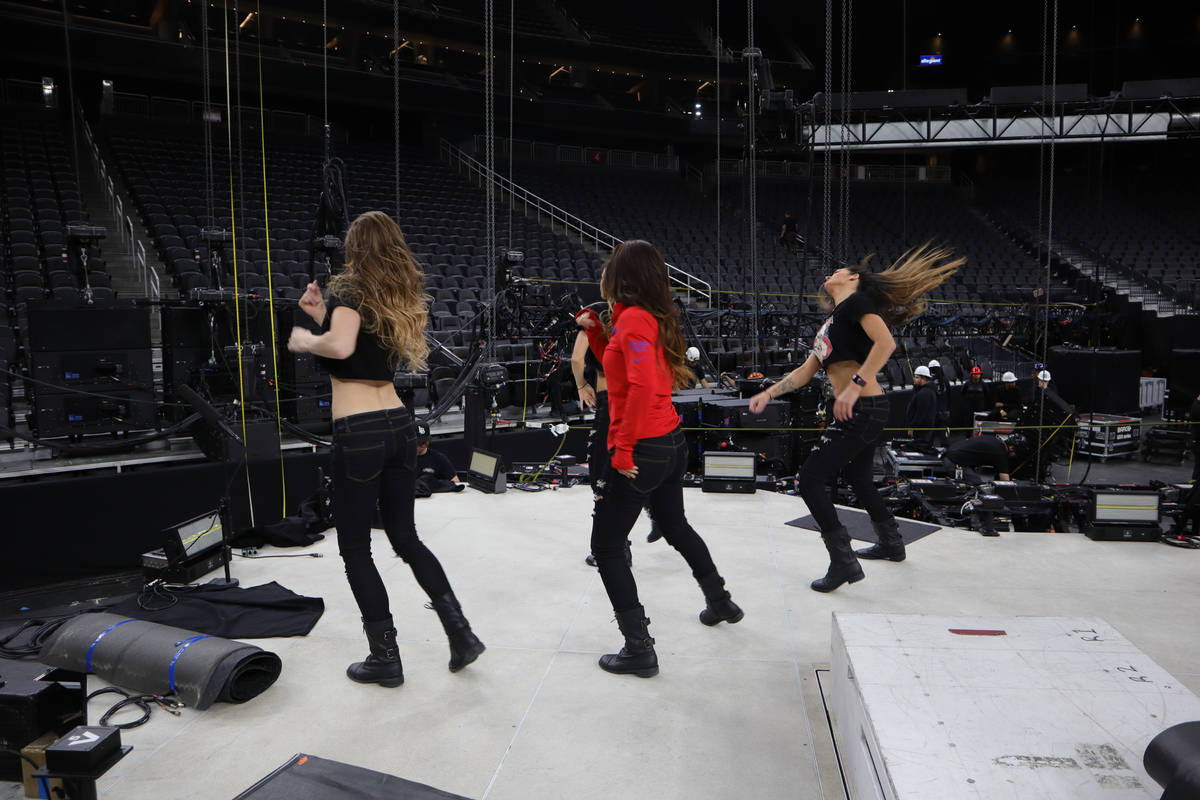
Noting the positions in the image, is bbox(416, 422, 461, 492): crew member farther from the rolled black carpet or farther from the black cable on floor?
the black cable on floor

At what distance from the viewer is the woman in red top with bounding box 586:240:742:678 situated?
2729 millimetres

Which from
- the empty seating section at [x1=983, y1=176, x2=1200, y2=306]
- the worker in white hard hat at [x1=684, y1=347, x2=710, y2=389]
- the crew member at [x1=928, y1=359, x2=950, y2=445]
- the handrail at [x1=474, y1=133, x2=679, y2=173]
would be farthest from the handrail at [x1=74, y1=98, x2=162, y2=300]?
the empty seating section at [x1=983, y1=176, x2=1200, y2=306]

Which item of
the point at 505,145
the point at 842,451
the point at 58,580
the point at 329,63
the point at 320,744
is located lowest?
the point at 58,580

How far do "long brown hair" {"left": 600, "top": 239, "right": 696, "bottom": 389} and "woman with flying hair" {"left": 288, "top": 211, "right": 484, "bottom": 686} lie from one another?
0.67m

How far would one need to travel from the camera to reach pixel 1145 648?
3127mm

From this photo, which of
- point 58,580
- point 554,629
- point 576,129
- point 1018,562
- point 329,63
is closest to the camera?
point 554,629

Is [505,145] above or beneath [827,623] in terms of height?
above

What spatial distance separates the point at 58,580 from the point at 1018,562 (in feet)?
19.9

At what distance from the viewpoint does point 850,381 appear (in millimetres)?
3707

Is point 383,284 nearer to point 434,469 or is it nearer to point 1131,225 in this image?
point 434,469

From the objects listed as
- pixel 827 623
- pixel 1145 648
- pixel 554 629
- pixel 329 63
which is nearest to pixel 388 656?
pixel 554 629

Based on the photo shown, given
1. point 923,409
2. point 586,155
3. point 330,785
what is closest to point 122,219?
point 923,409

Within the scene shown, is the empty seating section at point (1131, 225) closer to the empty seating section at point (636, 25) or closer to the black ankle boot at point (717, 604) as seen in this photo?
the empty seating section at point (636, 25)

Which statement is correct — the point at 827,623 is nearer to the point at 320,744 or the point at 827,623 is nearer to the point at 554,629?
the point at 554,629
